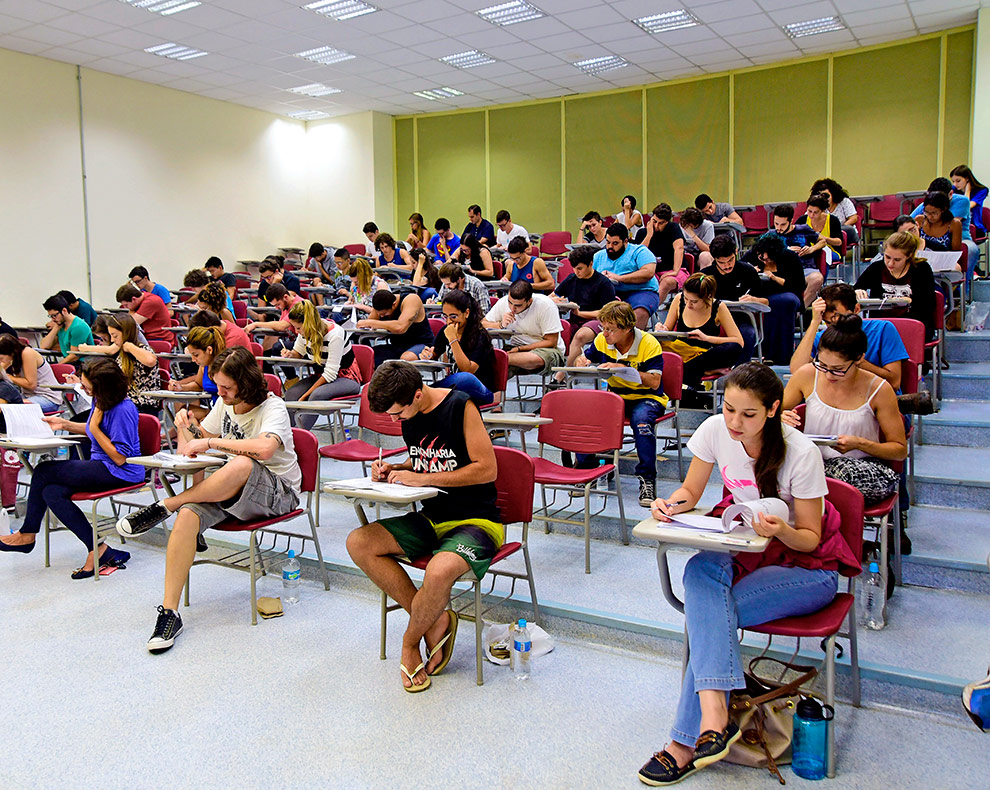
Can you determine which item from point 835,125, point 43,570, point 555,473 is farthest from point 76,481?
A: point 835,125

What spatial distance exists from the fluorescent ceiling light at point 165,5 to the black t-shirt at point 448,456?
7904 mm

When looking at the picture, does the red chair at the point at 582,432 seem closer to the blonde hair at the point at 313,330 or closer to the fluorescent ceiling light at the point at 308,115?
the blonde hair at the point at 313,330

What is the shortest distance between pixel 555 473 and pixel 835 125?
9.70 m

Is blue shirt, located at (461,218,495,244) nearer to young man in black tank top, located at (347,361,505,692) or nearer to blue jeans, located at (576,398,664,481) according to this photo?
blue jeans, located at (576,398,664,481)

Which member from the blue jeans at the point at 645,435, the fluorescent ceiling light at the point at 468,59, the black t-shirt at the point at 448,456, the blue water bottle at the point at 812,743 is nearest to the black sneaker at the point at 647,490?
the blue jeans at the point at 645,435

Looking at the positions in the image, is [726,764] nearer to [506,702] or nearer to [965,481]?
[506,702]

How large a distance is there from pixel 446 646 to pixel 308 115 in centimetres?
1354

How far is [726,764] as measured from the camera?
7.72 ft

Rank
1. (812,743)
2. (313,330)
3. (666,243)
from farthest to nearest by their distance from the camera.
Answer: (666,243)
(313,330)
(812,743)

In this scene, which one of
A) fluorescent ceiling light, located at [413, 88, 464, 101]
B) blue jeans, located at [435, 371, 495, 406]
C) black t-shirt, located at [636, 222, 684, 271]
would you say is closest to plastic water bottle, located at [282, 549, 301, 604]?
blue jeans, located at [435, 371, 495, 406]

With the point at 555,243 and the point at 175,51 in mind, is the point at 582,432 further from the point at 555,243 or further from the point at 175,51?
the point at 175,51

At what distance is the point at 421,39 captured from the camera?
405 inches

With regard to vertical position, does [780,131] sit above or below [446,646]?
above

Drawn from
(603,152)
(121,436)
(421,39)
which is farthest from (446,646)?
(603,152)
